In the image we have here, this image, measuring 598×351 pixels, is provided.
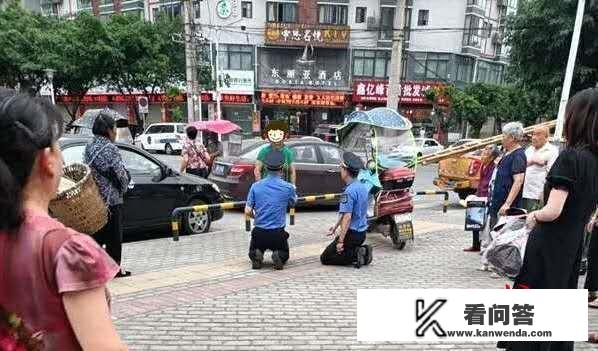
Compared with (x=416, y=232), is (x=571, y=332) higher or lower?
higher

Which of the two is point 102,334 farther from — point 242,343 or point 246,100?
point 246,100

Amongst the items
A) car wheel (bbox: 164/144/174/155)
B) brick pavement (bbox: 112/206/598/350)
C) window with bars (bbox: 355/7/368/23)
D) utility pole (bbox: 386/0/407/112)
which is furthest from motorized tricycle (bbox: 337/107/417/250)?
window with bars (bbox: 355/7/368/23)

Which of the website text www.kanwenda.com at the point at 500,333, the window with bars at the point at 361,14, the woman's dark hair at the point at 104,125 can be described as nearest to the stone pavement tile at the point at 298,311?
the website text www.kanwenda.com at the point at 500,333

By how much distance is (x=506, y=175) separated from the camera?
5.64 m

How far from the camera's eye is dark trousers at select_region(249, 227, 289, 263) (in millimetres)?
5637

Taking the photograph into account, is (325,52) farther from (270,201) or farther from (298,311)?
(298,311)

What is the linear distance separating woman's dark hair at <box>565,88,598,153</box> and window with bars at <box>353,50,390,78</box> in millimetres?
31626

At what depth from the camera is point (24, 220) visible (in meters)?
1.31

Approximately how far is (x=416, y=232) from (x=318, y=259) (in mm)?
2595

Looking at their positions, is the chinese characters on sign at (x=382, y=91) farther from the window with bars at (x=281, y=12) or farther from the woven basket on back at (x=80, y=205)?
the woven basket on back at (x=80, y=205)

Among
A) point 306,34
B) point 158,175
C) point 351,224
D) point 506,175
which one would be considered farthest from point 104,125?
point 306,34

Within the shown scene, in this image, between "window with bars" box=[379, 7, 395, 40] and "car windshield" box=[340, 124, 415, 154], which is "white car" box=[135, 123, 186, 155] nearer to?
"window with bars" box=[379, 7, 395, 40]

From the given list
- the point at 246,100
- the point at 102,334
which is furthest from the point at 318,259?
the point at 246,100

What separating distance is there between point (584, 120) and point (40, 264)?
113 inches
